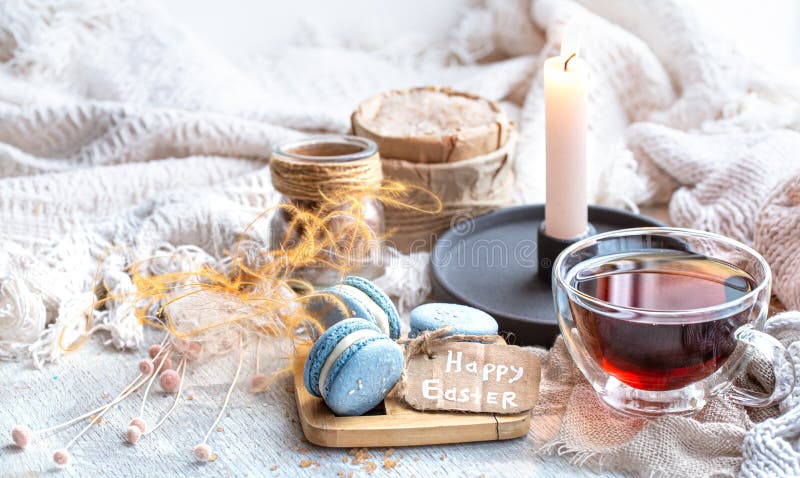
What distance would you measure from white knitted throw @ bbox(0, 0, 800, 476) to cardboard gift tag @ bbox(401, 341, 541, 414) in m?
0.04

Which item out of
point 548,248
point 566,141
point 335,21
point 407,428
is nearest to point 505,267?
point 548,248

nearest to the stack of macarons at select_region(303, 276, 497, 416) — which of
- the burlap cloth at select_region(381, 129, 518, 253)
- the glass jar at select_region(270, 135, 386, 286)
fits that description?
the glass jar at select_region(270, 135, 386, 286)

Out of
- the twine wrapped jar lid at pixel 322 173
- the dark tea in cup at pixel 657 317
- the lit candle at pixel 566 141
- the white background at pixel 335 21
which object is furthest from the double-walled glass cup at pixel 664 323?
the white background at pixel 335 21

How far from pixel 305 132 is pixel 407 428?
0.67 meters

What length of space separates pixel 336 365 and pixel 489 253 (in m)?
0.39

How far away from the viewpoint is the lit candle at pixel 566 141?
0.90 meters

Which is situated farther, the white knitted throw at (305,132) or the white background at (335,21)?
the white background at (335,21)

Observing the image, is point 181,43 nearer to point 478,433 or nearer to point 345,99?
point 345,99

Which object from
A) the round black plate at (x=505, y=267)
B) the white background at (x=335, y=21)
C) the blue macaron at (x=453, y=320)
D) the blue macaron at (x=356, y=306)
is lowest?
the round black plate at (x=505, y=267)

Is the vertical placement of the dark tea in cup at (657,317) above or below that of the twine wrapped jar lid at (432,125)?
below

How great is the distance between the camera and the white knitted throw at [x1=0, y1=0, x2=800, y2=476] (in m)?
0.91

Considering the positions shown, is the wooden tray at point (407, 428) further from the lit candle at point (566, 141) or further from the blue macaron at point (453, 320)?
the lit candle at point (566, 141)

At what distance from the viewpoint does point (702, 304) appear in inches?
30.0

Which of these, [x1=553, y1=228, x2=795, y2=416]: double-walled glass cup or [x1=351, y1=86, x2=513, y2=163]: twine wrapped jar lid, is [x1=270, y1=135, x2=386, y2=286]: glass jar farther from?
[x1=553, y1=228, x2=795, y2=416]: double-walled glass cup
